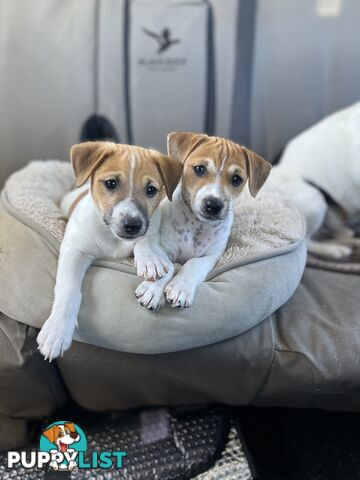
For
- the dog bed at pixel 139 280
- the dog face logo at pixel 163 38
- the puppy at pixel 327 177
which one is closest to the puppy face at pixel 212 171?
the dog bed at pixel 139 280

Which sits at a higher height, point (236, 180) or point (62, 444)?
point (236, 180)

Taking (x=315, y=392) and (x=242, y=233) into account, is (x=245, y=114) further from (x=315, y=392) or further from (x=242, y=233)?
(x=315, y=392)

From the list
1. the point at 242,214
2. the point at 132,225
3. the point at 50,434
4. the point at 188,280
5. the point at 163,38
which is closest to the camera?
the point at 132,225

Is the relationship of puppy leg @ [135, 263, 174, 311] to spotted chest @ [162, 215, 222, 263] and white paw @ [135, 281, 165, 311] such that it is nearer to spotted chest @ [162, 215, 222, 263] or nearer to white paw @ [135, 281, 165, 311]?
white paw @ [135, 281, 165, 311]

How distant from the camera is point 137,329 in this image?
1.25 m

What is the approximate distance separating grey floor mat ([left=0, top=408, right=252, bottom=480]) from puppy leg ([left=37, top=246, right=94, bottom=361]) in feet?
1.42

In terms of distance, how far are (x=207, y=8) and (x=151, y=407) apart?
5.55 feet

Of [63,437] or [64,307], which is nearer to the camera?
[64,307]

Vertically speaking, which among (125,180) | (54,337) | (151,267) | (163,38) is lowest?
(54,337)

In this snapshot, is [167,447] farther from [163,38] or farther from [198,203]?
[163,38]

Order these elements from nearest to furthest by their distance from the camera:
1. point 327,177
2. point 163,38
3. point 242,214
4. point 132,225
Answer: point 132,225, point 242,214, point 327,177, point 163,38

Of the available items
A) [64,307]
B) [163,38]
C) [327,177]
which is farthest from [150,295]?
[163,38]

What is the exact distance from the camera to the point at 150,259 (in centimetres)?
130

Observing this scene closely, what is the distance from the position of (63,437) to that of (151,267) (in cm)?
58
